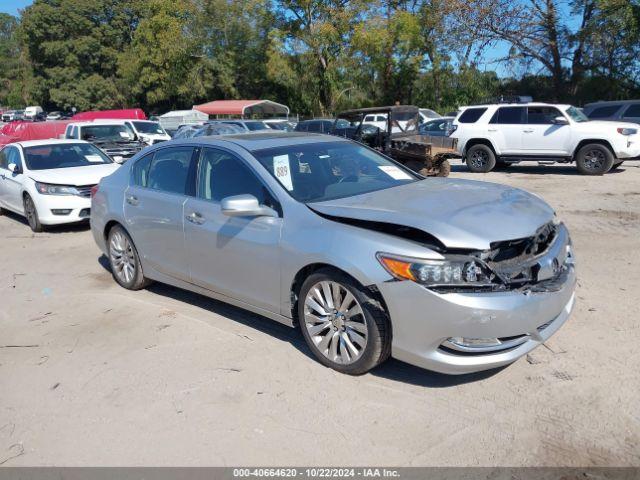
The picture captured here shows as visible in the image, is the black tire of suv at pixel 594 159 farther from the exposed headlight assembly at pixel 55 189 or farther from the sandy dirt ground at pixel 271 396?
the exposed headlight assembly at pixel 55 189

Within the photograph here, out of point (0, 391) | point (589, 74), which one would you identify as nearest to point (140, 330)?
point (0, 391)

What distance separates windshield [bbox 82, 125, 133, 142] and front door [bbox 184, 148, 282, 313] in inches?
467

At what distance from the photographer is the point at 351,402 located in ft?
11.8

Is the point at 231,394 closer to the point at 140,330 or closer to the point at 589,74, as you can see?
the point at 140,330

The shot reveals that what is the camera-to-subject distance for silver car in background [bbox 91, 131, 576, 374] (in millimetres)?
3439

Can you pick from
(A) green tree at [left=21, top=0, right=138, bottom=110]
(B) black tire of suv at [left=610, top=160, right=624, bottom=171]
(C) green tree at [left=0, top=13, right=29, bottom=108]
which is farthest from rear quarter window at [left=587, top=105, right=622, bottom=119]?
(C) green tree at [left=0, top=13, right=29, bottom=108]

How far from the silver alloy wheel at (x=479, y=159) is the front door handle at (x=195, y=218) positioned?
11627 millimetres

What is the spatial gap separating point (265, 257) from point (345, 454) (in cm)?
162

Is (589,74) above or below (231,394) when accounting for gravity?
above

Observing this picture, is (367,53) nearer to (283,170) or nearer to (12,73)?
(283,170)

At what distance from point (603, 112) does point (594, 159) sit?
4343mm

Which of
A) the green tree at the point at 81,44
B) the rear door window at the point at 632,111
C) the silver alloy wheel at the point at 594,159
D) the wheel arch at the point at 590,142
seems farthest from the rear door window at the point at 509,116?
the green tree at the point at 81,44

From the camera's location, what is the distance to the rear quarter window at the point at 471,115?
15.1m

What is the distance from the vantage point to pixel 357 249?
365cm
